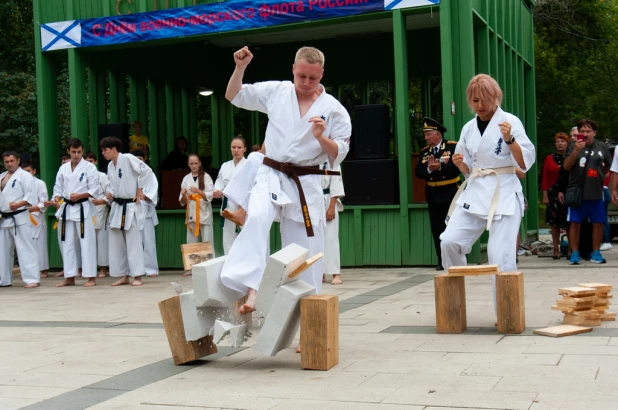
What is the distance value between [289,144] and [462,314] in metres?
1.81

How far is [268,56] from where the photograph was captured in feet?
63.3

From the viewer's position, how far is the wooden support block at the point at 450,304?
6.17 m

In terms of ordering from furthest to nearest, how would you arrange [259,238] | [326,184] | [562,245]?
[562,245], [326,184], [259,238]

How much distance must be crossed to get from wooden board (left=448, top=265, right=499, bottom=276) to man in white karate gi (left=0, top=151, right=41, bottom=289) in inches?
295

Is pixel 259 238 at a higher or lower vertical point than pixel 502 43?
lower

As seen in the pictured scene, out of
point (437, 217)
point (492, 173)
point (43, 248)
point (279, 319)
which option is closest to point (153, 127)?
point (43, 248)

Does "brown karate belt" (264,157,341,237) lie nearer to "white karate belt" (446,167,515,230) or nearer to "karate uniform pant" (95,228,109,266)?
"white karate belt" (446,167,515,230)

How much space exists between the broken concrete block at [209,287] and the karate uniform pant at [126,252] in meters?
6.70

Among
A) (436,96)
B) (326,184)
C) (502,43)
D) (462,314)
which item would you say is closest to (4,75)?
(436,96)

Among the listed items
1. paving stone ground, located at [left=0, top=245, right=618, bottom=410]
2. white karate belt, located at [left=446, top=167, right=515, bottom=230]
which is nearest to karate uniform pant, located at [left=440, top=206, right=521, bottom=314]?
white karate belt, located at [left=446, top=167, right=515, bottom=230]

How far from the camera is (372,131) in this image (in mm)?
12633

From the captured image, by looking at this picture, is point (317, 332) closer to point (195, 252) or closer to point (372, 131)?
point (195, 252)

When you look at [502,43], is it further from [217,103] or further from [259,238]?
[259,238]

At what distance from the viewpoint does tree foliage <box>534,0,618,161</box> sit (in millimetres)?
27578
